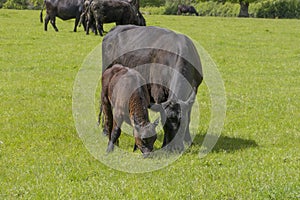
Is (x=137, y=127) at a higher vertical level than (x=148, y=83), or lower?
higher

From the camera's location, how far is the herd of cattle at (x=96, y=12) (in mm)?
24469

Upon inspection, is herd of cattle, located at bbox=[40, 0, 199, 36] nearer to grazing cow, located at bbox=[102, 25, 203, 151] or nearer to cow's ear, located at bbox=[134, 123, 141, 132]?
grazing cow, located at bbox=[102, 25, 203, 151]

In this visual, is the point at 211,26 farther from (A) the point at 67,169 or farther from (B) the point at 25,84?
(A) the point at 67,169

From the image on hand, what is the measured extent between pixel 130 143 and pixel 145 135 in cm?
158

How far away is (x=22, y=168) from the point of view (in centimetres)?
745

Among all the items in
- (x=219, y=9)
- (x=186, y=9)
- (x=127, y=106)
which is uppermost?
(x=127, y=106)

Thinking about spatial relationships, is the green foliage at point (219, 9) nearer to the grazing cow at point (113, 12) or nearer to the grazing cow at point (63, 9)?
the grazing cow at point (63, 9)

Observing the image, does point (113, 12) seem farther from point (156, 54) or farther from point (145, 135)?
point (145, 135)

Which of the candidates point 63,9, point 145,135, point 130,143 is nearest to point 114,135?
point 130,143

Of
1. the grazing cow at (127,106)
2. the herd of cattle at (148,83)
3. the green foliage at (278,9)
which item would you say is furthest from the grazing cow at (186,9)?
the grazing cow at (127,106)

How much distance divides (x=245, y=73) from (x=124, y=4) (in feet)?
28.9

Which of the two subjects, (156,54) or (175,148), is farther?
(156,54)

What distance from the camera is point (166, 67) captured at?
8.69m

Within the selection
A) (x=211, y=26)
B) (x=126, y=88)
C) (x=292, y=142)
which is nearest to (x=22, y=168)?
(x=126, y=88)
